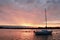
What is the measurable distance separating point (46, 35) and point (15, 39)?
2034 millimetres

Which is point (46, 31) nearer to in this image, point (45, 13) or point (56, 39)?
point (56, 39)

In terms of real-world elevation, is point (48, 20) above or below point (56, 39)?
above

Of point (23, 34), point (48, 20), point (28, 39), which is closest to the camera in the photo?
point (28, 39)

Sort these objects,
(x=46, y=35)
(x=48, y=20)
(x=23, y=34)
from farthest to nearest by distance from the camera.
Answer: (x=23, y=34), (x=48, y=20), (x=46, y=35)

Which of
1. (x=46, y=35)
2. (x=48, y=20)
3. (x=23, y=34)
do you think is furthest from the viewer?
(x=23, y=34)

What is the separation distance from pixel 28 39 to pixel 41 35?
1164 mm

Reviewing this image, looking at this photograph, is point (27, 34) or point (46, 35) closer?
point (46, 35)

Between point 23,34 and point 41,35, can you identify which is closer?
point 41,35

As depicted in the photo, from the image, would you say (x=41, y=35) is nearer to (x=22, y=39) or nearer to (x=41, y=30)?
(x=41, y=30)

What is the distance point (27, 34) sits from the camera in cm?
1425

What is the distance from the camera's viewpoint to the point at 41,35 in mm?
11625

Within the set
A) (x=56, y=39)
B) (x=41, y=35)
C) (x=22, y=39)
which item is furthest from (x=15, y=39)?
(x=56, y=39)

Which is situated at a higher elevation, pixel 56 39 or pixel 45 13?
pixel 45 13

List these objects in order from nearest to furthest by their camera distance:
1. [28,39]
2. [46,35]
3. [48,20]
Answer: [46,35] → [28,39] → [48,20]
